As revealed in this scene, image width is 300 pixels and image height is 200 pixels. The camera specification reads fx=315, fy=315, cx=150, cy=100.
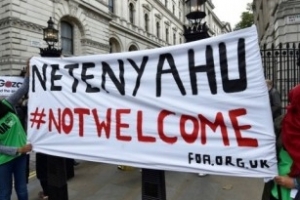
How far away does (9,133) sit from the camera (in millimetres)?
3297

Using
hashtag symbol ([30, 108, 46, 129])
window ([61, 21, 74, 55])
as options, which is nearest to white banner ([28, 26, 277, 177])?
hashtag symbol ([30, 108, 46, 129])

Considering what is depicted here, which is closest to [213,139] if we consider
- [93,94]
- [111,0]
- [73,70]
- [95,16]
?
[93,94]

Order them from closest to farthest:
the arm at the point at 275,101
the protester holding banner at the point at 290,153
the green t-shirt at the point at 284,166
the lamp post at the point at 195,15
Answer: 1. the protester holding banner at the point at 290,153
2. the green t-shirt at the point at 284,166
3. the lamp post at the point at 195,15
4. the arm at the point at 275,101

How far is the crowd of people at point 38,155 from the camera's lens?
206cm

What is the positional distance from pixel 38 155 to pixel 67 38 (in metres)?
17.9

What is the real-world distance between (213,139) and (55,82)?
1.73 m

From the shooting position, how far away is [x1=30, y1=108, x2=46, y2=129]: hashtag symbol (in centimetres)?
327

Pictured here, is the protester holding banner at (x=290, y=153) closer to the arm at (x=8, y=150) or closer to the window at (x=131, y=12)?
the arm at (x=8, y=150)

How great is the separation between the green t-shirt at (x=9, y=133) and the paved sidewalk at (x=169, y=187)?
148 centimetres

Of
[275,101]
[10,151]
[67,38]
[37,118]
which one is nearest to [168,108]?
[37,118]

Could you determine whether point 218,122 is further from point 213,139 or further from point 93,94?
point 93,94

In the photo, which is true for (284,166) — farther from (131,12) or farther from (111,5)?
(131,12)

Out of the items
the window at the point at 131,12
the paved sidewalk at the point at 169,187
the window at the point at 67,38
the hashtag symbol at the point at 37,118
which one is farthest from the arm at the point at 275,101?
the window at the point at 131,12

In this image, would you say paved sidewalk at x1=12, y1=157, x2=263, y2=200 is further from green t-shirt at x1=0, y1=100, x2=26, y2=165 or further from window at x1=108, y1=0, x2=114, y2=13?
window at x1=108, y1=0, x2=114, y2=13
